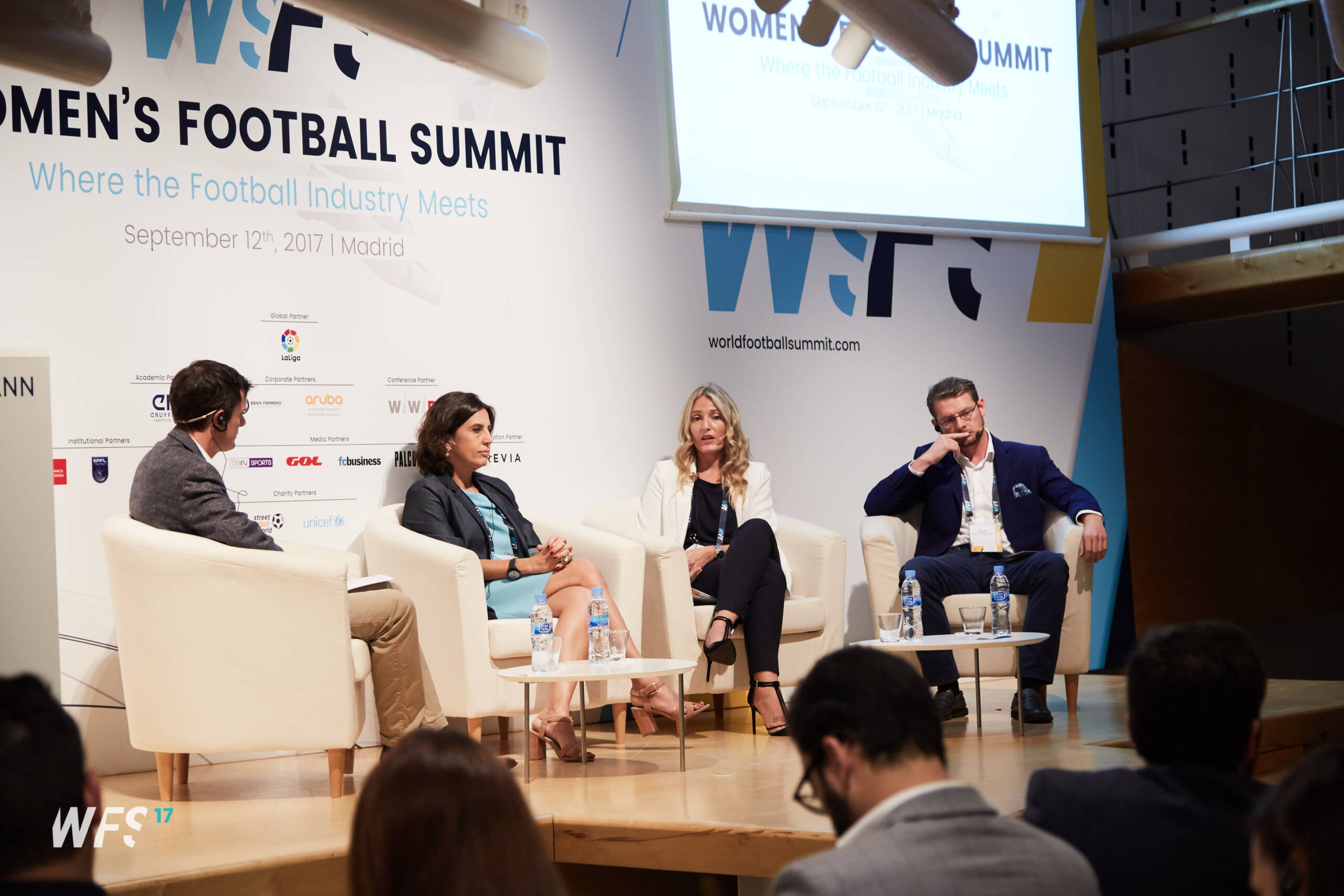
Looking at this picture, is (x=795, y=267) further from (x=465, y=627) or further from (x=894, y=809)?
(x=894, y=809)

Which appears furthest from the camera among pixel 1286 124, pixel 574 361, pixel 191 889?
pixel 1286 124

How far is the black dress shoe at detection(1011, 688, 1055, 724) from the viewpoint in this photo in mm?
4203

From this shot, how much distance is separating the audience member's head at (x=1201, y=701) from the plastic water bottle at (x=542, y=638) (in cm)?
222

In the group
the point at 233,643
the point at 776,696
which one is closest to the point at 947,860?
the point at 233,643

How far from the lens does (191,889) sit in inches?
103

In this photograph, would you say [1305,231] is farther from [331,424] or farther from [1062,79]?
[331,424]

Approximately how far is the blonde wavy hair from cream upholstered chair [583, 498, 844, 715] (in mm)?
273

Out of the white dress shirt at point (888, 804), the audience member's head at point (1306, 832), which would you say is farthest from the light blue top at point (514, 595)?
the audience member's head at point (1306, 832)

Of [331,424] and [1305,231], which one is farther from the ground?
[1305,231]

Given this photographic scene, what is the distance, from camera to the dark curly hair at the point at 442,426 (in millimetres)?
4289

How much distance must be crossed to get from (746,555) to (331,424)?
1.57 m

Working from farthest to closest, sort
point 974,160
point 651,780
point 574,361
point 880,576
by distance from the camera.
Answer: point 974,160
point 574,361
point 880,576
point 651,780

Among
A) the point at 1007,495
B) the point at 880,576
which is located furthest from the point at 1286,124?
the point at 880,576

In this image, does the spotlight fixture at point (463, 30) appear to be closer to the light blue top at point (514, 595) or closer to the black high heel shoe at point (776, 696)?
the light blue top at point (514, 595)
